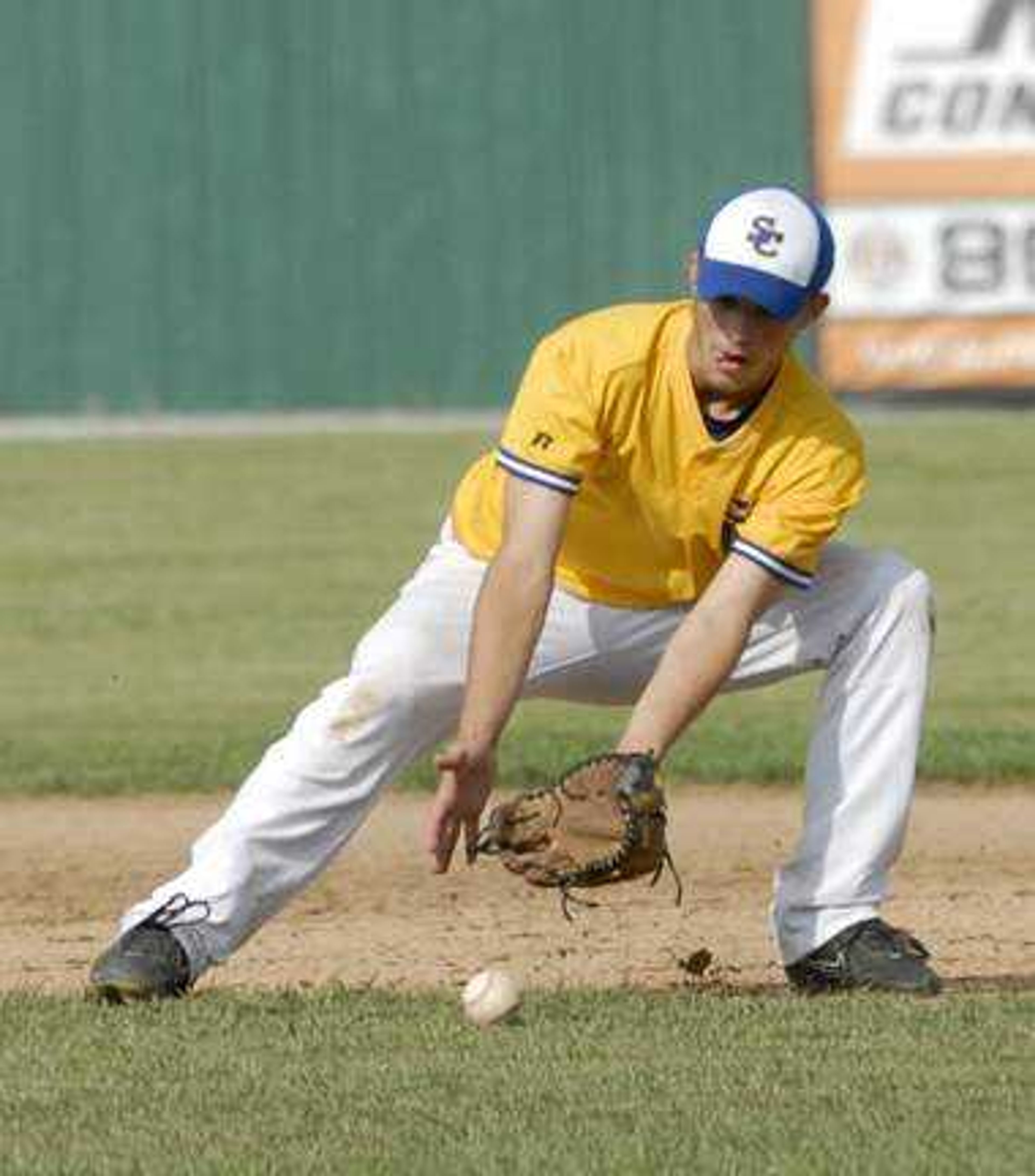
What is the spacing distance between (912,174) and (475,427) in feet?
9.29

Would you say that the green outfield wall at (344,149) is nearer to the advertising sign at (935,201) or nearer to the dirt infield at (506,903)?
the advertising sign at (935,201)

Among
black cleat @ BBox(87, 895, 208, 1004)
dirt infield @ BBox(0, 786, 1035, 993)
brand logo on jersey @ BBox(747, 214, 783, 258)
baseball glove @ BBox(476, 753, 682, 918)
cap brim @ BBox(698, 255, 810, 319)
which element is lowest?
dirt infield @ BBox(0, 786, 1035, 993)

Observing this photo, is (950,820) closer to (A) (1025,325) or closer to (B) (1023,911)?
(B) (1023,911)

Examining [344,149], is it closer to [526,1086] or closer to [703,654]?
[703,654]

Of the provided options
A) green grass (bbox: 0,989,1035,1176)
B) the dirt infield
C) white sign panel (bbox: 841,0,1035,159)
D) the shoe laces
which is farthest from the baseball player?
white sign panel (bbox: 841,0,1035,159)

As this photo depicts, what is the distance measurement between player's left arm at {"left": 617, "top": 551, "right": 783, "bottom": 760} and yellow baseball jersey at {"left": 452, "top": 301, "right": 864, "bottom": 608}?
0.05m

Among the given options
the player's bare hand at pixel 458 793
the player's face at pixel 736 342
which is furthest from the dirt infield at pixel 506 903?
the player's face at pixel 736 342

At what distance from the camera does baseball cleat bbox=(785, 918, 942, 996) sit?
21.8 feet

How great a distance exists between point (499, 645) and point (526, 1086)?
2.82ft

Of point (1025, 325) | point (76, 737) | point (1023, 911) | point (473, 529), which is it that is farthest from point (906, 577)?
point (1025, 325)

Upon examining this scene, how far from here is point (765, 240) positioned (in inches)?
246

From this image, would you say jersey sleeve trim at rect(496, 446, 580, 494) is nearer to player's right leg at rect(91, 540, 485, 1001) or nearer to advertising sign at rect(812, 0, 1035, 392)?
player's right leg at rect(91, 540, 485, 1001)

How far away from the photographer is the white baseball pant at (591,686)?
654cm

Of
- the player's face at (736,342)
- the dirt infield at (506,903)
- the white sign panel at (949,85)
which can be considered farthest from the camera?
the white sign panel at (949,85)
